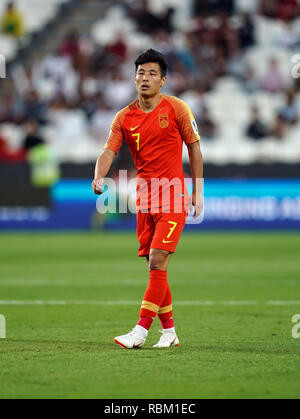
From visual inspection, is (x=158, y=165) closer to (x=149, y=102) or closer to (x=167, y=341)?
(x=149, y=102)

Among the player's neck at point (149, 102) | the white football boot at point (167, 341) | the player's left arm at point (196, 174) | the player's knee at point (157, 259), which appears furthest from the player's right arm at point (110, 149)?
the white football boot at point (167, 341)

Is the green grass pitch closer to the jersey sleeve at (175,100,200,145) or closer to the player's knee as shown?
the player's knee

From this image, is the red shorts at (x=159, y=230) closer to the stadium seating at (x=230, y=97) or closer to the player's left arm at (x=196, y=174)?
the player's left arm at (x=196, y=174)

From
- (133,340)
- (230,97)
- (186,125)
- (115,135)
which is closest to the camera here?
(133,340)

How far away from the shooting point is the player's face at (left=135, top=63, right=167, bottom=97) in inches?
259

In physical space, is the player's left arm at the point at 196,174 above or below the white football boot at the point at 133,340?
above

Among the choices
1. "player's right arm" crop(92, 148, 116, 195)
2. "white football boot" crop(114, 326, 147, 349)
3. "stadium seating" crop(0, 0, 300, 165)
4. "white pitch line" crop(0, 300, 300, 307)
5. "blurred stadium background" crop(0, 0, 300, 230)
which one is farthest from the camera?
"stadium seating" crop(0, 0, 300, 165)

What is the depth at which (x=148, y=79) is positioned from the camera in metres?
6.58

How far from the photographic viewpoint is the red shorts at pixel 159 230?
651cm

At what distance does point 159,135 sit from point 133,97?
16.7 meters

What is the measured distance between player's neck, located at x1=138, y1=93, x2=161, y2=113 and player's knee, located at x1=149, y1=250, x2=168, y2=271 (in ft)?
3.62

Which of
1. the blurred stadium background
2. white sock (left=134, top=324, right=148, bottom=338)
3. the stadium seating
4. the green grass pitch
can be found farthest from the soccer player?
the stadium seating

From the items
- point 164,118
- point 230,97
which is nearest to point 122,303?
point 164,118

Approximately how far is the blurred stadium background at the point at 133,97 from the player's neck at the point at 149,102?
13.6 m
